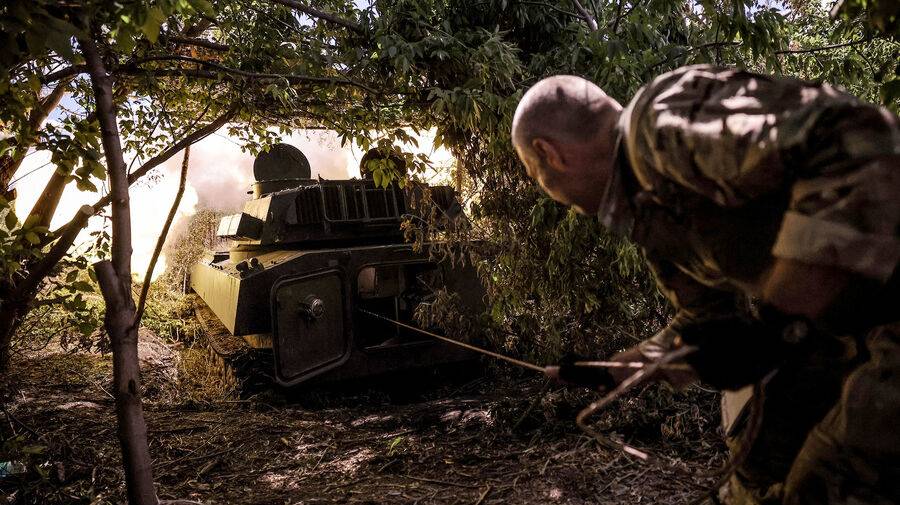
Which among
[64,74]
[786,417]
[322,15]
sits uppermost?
[322,15]

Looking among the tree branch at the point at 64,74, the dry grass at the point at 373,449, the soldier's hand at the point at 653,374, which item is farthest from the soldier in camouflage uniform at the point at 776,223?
the tree branch at the point at 64,74

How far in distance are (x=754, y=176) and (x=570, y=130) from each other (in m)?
0.53

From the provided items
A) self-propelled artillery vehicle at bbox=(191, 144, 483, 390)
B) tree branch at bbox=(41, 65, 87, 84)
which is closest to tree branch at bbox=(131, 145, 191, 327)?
tree branch at bbox=(41, 65, 87, 84)

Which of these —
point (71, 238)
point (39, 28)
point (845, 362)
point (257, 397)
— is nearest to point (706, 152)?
point (845, 362)

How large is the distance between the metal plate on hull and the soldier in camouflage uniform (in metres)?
4.36

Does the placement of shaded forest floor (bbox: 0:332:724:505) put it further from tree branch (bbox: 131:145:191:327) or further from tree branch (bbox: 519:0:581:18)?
tree branch (bbox: 519:0:581:18)

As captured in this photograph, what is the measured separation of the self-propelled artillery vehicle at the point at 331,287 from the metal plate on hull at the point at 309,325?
1cm

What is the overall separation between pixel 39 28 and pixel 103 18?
1224mm

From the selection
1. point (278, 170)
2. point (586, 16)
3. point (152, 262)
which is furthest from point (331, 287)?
point (586, 16)

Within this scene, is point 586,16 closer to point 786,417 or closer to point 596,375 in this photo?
point 596,375

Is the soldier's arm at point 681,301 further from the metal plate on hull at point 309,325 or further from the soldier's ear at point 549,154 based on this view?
the metal plate on hull at point 309,325

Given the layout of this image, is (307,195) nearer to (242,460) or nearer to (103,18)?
(242,460)

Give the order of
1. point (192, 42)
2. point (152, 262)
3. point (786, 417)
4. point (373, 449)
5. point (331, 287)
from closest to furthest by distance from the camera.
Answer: point (786, 417) → point (152, 262) → point (373, 449) → point (192, 42) → point (331, 287)

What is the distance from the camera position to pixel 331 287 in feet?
19.6
